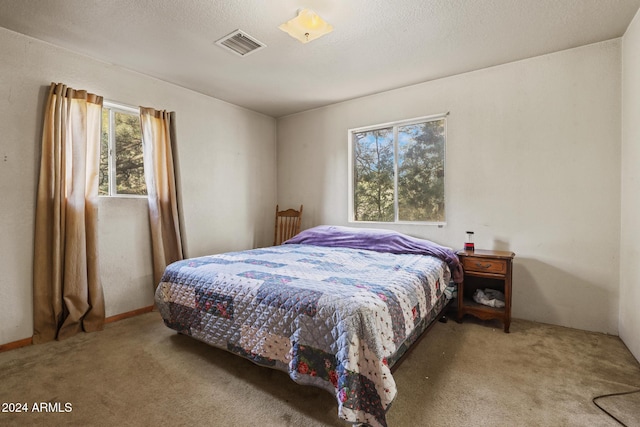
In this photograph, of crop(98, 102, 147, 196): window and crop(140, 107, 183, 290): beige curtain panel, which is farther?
crop(140, 107, 183, 290): beige curtain panel

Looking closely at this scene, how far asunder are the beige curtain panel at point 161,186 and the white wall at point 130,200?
119 millimetres

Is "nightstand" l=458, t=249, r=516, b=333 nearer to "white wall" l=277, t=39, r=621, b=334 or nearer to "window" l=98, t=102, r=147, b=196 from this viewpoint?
"white wall" l=277, t=39, r=621, b=334

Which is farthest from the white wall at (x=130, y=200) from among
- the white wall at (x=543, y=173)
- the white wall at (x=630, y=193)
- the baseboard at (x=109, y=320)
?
the white wall at (x=630, y=193)

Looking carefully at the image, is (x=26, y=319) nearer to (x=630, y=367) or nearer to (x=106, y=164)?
(x=106, y=164)

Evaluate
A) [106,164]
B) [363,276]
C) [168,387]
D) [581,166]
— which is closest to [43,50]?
[106,164]

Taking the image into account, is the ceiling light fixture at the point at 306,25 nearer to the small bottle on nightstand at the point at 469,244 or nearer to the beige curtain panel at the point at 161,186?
the beige curtain panel at the point at 161,186

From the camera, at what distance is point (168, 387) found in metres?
1.72

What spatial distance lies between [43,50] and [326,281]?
115 inches

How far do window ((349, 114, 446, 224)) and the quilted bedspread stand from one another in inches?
37.9

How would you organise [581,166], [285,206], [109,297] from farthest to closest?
[285,206] → [109,297] → [581,166]

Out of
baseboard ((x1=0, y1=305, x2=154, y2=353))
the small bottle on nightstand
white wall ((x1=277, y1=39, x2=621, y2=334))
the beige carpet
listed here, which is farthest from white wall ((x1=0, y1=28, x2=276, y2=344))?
the small bottle on nightstand

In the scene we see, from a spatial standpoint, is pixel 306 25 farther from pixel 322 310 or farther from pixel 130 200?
pixel 130 200

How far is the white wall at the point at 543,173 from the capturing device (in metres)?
2.42

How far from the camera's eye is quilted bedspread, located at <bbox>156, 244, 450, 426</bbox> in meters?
1.33
